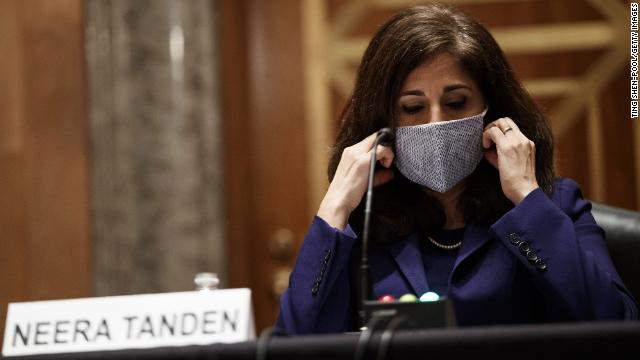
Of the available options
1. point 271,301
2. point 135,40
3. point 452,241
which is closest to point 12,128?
point 135,40

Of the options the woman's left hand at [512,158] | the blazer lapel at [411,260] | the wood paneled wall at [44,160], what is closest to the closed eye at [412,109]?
the woman's left hand at [512,158]

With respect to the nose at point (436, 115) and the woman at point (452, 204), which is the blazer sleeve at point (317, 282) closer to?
the woman at point (452, 204)

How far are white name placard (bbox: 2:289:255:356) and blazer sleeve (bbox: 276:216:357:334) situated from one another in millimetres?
367

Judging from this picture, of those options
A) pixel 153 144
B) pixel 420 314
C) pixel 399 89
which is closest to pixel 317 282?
pixel 399 89

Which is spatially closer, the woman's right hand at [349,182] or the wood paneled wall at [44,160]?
the woman's right hand at [349,182]

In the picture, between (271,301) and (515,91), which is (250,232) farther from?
(515,91)

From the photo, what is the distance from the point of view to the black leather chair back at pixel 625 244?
200cm

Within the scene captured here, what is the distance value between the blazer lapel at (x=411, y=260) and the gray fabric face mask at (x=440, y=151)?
0.41 feet

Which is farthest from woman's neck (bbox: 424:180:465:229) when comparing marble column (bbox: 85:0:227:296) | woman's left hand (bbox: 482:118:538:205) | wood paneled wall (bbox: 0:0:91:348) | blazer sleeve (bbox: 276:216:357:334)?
wood paneled wall (bbox: 0:0:91:348)

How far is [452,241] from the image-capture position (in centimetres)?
203

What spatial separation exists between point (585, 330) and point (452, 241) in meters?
0.90

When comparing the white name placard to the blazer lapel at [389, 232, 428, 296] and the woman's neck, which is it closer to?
the blazer lapel at [389, 232, 428, 296]

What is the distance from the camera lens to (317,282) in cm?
184

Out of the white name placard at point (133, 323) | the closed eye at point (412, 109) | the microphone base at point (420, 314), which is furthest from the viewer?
the closed eye at point (412, 109)
